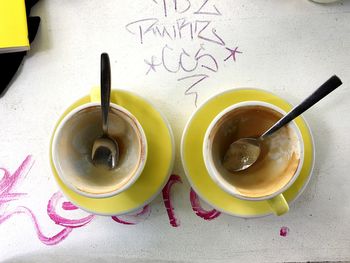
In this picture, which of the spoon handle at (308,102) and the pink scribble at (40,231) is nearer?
the spoon handle at (308,102)

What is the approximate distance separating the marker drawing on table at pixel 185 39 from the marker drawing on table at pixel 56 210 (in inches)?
5.9

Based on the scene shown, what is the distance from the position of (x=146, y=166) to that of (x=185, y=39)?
0.64 feet

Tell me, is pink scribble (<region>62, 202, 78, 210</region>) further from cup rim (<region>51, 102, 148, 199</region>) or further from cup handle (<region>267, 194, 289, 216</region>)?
cup handle (<region>267, 194, 289, 216</region>)

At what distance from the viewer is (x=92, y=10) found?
64cm

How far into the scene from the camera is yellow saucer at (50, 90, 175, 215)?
0.58 m

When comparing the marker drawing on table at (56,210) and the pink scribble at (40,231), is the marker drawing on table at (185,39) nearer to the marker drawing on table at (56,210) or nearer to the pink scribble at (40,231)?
the marker drawing on table at (56,210)

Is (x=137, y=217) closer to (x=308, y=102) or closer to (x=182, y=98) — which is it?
(x=182, y=98)

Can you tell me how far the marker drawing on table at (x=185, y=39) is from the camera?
627 mm

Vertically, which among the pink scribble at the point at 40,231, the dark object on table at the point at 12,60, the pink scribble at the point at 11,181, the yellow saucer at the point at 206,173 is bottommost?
the pink scribble at the point at 40,231

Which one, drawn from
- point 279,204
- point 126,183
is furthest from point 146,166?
point 279,204

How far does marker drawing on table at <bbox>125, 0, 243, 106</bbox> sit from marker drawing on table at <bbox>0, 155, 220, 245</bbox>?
0.15m

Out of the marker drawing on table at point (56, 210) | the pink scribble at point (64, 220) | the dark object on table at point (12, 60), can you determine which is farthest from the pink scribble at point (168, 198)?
the dark object on table at point (12, 60)

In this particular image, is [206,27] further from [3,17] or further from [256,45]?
[3,17]

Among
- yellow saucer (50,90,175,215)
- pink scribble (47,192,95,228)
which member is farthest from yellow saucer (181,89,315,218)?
pink scribble (47,192,95,228)
